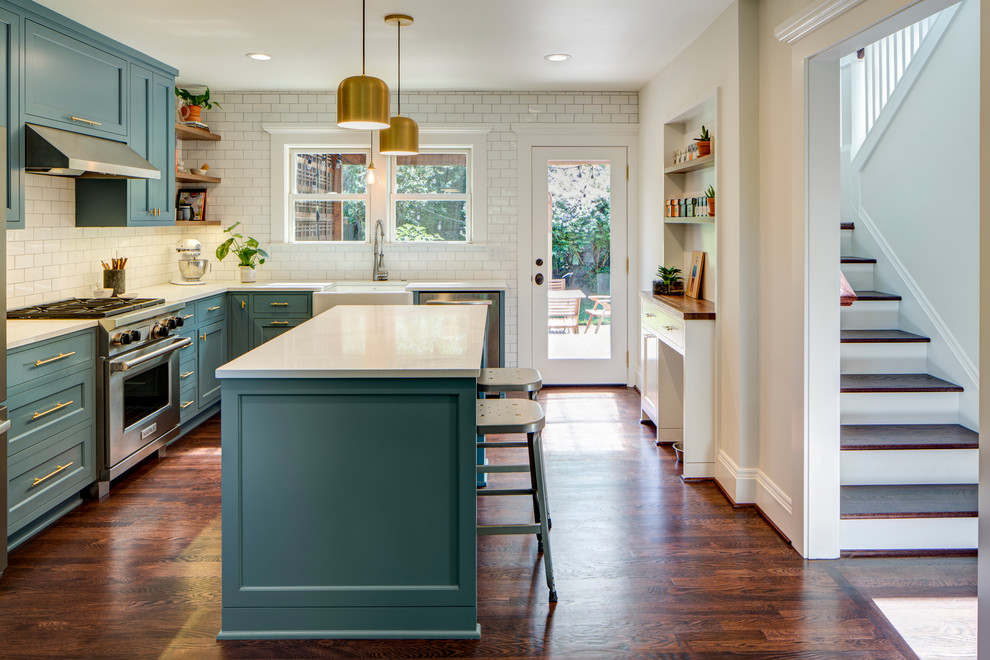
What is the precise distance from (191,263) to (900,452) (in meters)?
4.97

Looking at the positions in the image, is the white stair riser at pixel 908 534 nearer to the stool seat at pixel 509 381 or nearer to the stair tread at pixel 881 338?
the stair tread at pixel 881 338

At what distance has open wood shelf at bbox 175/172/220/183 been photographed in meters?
5.98

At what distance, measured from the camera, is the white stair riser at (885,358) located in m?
3.99

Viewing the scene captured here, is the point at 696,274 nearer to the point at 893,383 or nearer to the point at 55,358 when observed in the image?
the point at 893,383

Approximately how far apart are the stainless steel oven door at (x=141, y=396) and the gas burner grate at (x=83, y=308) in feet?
0.76

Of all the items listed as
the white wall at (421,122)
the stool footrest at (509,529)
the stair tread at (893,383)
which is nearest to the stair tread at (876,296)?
the stair tread at (893,383)

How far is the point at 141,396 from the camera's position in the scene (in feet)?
14.5

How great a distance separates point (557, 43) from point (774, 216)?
204 centimetres

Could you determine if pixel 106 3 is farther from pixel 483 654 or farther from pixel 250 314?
pixel 483 654

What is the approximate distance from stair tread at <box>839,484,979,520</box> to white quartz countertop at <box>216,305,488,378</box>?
1730 millimetres

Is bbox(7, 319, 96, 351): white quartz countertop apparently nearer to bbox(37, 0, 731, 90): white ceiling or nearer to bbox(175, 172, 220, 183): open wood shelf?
bbox(37, 0, 731, 90): white ceiling

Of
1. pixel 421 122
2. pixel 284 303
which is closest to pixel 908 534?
pixel 284 303

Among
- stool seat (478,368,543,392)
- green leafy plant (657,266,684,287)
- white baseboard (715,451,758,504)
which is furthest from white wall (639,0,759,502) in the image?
stool seat (478,368,543,392)

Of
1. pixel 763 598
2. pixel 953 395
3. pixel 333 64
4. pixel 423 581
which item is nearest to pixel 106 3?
pixel 333 64
